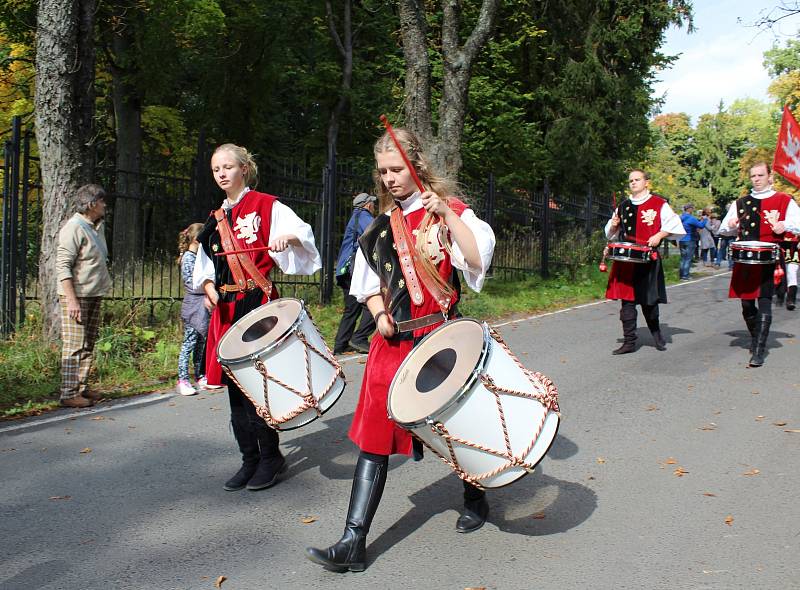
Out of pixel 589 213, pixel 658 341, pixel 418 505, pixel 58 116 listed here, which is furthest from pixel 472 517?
pixel 589 213

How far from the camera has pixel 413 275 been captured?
3980mm

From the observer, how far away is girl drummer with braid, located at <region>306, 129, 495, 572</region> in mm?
3861

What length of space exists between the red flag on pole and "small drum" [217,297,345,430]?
7494 mm

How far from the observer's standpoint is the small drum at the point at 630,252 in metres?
9.25

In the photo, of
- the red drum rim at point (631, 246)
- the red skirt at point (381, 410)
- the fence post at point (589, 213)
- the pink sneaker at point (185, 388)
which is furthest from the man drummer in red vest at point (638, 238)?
the fence post at point (589, 213)

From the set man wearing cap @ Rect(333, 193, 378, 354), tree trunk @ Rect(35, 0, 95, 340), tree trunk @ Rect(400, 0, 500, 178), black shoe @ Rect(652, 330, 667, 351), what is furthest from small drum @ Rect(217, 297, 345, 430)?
tree trunk @ Rect(400, 0, 500, 178)

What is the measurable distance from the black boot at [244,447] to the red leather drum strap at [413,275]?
155 cm

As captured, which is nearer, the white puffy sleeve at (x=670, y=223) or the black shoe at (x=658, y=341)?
the white puffy sleeve at (x=670, y=223)

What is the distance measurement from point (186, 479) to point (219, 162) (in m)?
1.96

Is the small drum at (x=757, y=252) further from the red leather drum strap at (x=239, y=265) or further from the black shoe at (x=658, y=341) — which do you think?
the red leather drum strap at (x=239, y=265)

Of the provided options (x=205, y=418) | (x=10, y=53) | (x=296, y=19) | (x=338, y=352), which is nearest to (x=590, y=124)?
(x=296, y=19)

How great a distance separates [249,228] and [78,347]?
3074mm

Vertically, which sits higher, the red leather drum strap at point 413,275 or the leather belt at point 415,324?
the red leather drum strap at point 413,275

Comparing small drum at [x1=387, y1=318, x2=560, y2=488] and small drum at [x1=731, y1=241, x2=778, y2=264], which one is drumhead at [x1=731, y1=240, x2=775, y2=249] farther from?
small drum at [x1=387, y1=318, x2=560, y2=488]
